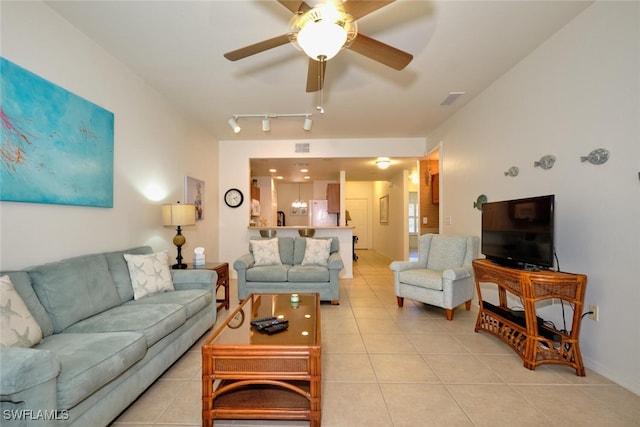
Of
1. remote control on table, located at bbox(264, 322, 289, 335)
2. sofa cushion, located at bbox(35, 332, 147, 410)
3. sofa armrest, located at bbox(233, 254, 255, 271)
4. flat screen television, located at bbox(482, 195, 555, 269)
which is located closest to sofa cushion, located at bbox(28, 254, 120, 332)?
sofa cushion, located at bbox(35, 332, 147, 410)

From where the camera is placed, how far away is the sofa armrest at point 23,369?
3.40 ft

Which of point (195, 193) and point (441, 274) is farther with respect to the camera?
point (195, 193)

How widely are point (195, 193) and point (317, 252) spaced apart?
207cm

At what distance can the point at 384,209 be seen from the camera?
Result: 350 inches

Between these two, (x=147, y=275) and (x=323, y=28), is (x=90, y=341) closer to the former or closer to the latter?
(x=147, y=275)

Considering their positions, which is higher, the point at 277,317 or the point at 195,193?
the point at 195,193

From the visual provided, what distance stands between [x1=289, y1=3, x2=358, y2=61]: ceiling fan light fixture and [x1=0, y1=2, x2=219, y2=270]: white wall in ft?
5.99

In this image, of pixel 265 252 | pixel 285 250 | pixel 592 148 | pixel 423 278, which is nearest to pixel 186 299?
pixel 265 252

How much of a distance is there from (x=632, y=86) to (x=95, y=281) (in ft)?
12.7

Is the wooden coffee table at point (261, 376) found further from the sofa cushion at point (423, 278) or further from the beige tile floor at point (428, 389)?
the sofa cushion at point (423, 278)

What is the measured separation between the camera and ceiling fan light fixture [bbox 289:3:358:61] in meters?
1.50

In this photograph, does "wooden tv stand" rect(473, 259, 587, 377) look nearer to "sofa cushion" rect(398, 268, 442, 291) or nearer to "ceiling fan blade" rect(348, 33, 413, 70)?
"sofa cushion" rect(398, 268, 442, 291)

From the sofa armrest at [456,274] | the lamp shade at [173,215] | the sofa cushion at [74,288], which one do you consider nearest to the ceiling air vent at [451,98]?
the sofa armrest at [456,274]

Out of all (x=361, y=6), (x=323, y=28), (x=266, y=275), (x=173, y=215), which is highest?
(x=361, y=6)
